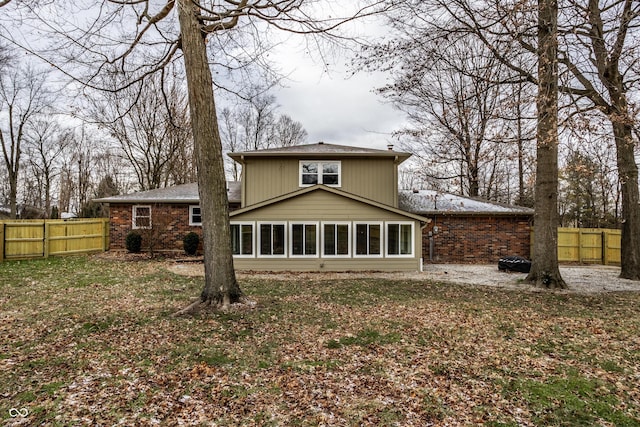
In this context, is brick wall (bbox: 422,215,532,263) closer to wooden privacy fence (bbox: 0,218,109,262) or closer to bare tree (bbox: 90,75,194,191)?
wooden privacy fence (bbox: 0,218,109,262)

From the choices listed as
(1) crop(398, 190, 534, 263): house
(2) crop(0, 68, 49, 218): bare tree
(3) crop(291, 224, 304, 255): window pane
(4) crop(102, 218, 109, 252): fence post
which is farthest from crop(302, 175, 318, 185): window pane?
(2) crop(0, 68, 49, 218): bare tree

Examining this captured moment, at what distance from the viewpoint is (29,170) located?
2875 cm

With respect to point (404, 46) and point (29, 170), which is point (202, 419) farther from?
point (29, 170)

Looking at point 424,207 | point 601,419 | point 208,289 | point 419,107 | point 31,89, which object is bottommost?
point 601,419

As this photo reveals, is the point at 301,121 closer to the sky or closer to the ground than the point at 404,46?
closer to the sky

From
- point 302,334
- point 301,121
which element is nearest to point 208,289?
point 302,334

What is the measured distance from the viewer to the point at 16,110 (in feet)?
72.6

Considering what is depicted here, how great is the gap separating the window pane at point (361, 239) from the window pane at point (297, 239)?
199 centimetres

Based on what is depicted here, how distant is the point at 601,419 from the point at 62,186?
121 feet

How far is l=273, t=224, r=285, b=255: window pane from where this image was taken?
1297 centimetres

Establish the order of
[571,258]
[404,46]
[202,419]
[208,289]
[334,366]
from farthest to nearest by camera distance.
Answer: [571,258], [404,46], [208,289], [334,366], [202,419]

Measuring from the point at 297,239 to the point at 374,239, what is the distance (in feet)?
9.15

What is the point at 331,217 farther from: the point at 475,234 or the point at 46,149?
the point at 46,149

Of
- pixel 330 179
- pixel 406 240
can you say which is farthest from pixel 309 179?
pixel 406 240
